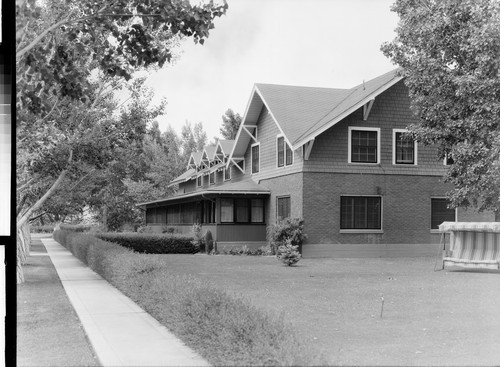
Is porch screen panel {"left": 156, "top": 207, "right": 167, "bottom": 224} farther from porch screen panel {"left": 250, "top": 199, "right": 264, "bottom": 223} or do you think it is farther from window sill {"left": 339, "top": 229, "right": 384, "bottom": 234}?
window sill {"left": 339, "top": 229, "right": 384, "bottom": 234}

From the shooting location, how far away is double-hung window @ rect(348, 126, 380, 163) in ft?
77.7

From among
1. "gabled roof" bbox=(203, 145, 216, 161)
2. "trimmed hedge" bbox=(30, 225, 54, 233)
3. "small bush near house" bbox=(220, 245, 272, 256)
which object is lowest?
"trimmed hedge" bbox=(30, 225, 54, 233)

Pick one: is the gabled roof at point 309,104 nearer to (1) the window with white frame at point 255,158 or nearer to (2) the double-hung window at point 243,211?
(1) the window with white frame at point 255,158

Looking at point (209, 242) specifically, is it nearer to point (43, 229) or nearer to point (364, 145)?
point (364, 145)

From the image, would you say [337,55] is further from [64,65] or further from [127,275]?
[127,275]

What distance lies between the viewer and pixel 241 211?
27.2m

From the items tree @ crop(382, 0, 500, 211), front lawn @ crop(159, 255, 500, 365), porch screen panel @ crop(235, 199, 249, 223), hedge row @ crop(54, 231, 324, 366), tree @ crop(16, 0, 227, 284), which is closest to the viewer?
hedge row @ crop(54, 231, 324, 366)

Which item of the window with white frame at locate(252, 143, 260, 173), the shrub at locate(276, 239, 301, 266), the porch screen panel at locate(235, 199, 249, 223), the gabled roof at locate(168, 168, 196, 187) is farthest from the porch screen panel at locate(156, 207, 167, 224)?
the shrub at locate(276, 239, 301, 266)

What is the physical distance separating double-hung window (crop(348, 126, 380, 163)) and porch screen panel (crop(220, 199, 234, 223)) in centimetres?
633

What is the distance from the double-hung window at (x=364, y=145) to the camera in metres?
23.7

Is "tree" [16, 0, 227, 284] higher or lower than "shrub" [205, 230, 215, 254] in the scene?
higher

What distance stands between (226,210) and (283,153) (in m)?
4.14

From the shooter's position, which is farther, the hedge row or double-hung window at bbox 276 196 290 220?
double-hung window at bbox 276 196 290 220

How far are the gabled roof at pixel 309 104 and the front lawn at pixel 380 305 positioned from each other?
545cm
